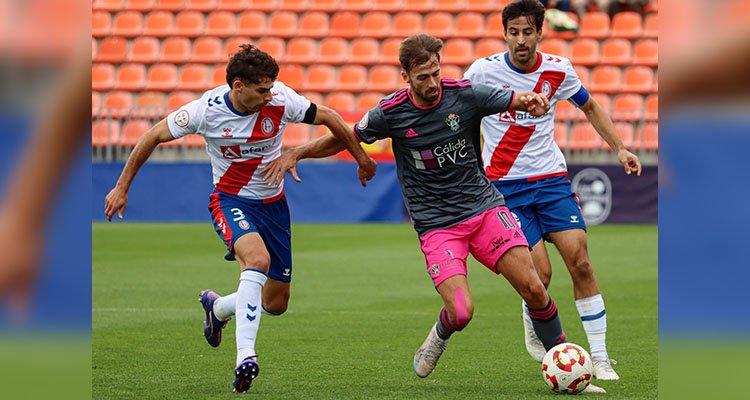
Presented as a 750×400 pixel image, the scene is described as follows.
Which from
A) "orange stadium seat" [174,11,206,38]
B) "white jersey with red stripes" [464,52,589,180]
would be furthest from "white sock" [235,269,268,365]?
"orange stadium seat" [174,11,206,38]

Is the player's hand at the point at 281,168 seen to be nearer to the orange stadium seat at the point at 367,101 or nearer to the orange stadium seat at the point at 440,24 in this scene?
the orange stadium seat at the point at 367,101

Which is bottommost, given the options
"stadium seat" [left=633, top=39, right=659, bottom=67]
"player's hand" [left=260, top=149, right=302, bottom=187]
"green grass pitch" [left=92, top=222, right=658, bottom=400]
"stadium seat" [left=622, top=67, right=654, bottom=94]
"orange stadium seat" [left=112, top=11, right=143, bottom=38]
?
"green grass pitch" [left=92, top=222, right=658, bottom=400]

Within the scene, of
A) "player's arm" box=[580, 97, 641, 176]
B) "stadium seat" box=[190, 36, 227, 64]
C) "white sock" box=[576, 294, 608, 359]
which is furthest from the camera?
"stadium seat" box=[190, 36, 227, 64]

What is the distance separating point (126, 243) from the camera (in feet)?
56.4

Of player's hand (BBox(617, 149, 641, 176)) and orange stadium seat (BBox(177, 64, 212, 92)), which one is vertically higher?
orange stadium seat (BBox(177, 64, 212, 92))

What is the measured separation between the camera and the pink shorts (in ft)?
19.7

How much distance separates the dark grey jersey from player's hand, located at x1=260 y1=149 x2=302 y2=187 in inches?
17.3

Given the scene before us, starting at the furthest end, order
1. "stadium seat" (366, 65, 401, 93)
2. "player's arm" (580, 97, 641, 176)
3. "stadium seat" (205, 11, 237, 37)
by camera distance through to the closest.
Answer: "stadium seat" (205, 11, 237, 37) → "stadium seat" (366, 65, 401, 93) → "player's arm" (580, 97, 641, 176)

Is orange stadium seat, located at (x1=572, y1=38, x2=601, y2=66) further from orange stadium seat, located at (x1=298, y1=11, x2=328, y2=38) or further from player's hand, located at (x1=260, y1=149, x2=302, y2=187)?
player's hand, located at (x1=260, y1=149, x2=302, y2=187)

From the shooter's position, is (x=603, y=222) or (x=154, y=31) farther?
(x=154, y=31)

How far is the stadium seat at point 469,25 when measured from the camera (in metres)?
25.6
